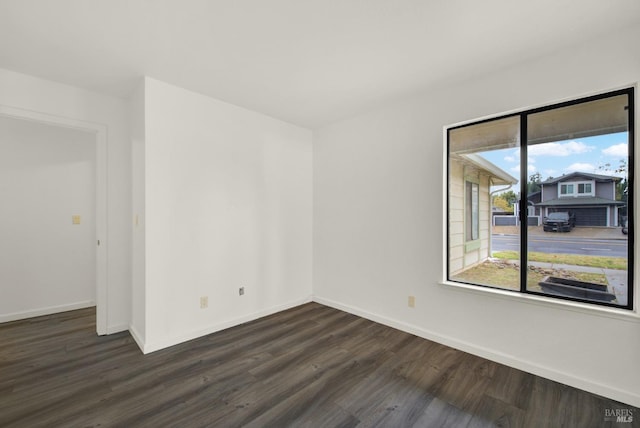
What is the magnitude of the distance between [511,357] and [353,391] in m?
1.41

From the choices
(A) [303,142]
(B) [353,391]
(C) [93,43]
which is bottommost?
(B) [353,391]

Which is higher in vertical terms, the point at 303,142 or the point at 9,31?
the point at 9,31

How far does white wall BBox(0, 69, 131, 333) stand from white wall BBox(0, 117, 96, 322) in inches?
48.2

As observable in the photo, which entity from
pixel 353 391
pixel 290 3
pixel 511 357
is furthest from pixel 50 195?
pixel 511 357

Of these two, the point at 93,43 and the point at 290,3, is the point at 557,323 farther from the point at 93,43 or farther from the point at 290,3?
the point at 93,43

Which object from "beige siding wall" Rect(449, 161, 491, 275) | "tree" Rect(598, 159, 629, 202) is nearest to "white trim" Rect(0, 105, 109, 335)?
"beige siding wall" Rect(449, 161, 491, 275)

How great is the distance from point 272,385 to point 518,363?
79.7 inches

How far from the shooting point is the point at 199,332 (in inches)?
113

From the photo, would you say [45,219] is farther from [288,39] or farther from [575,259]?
[575,259]

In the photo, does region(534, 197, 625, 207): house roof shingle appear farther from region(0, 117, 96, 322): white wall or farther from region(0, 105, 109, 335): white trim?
region(0, 117, 96, 322): white wall

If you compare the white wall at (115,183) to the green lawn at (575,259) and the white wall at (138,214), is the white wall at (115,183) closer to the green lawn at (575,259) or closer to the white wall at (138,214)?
the white wall at (138,214)

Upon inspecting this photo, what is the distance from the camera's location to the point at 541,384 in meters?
2.09

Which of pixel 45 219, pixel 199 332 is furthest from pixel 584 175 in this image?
pixel 45 219

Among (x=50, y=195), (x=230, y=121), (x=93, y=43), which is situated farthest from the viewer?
(x=50, y=195)
